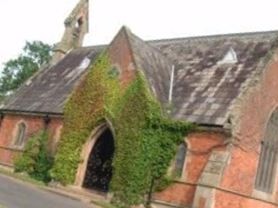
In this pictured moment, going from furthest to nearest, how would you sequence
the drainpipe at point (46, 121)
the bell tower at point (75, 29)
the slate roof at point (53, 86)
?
the bell tower at point (75, 29), the slate roof at point (53, 86), the drainpipe at point (46, 121)

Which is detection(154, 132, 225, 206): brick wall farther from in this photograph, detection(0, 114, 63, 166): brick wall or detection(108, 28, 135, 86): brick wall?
detection(0, 114, 63, 166): brick wall

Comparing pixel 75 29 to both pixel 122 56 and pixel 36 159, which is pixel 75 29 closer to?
pixel 36 159

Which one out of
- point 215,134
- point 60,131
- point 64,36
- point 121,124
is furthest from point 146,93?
point 64,36

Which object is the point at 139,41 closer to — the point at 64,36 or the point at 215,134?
the point at 215,134

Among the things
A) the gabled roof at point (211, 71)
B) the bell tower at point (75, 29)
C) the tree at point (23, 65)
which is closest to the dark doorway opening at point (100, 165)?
the gabled roof at point (211, 71)

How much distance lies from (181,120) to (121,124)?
2.76 metres

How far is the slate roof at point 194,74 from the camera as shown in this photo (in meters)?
24.0

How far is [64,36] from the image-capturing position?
40.5 m

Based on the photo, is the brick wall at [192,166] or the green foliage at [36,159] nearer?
the brick wall at [192,166]

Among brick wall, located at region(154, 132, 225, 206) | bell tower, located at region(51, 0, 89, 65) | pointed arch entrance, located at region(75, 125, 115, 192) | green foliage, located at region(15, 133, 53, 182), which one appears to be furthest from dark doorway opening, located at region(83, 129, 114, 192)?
bell tower, located at region(51, 0, 89, 65)

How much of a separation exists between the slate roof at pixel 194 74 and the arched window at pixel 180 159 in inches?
53.5

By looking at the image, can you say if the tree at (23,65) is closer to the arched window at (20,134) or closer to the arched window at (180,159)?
the arched window at (20,134)

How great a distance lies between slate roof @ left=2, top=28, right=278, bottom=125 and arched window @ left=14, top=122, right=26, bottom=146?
1.08 metres

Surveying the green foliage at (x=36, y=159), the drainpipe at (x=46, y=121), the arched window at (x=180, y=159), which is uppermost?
the drainpipe at (x=46, y=121)
